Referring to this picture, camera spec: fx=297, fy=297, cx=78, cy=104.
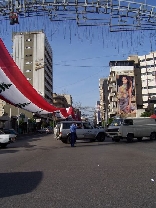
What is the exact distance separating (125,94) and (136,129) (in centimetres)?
5493

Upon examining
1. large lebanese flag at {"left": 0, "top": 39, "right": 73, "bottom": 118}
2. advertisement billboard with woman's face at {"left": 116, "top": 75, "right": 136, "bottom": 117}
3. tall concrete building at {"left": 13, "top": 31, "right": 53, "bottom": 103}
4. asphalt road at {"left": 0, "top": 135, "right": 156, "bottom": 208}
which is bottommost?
asphalt road at {"left": 0, "top": 135, "right": 156, "bottom": 208}

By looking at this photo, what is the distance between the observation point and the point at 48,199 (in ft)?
19.1

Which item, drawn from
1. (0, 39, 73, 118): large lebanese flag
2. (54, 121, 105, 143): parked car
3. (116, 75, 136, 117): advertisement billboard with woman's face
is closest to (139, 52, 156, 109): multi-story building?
(116, 75, 136, 117): advertisement billboard with woman's face

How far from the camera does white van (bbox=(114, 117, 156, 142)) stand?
2566cm

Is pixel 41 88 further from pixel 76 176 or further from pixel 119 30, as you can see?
pixel 76 176

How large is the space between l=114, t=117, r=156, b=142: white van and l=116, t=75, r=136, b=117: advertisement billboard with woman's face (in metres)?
51.9

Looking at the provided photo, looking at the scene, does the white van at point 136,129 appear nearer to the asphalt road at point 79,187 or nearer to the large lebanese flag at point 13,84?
the large lebanese flag at point 13,84

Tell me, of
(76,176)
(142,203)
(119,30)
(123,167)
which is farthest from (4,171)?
(119,30)

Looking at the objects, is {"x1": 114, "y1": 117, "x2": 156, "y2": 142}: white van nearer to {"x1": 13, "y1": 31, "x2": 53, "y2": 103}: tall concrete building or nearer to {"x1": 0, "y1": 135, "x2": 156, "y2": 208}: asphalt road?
{"x1": 0, "y1": 135, "x2": 156, "y2": 208}: asphalt road

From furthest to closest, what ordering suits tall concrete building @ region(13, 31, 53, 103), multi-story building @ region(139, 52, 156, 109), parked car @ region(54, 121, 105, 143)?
multi-story building @ region(139, 52, 156, 109)
tall concrete building @ region(13, 31, 53, 103)
parked car @ region(54, 121, 105, 143)

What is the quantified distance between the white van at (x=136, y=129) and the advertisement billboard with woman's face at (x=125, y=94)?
51.9 metres

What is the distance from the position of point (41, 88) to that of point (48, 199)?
92.1 metres

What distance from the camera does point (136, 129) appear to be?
26391 mm

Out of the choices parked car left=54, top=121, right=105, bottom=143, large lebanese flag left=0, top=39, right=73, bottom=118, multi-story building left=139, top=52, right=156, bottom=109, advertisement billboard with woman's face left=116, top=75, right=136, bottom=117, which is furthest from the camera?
multi-story building left=139, top=52, right=156, bottom=109
